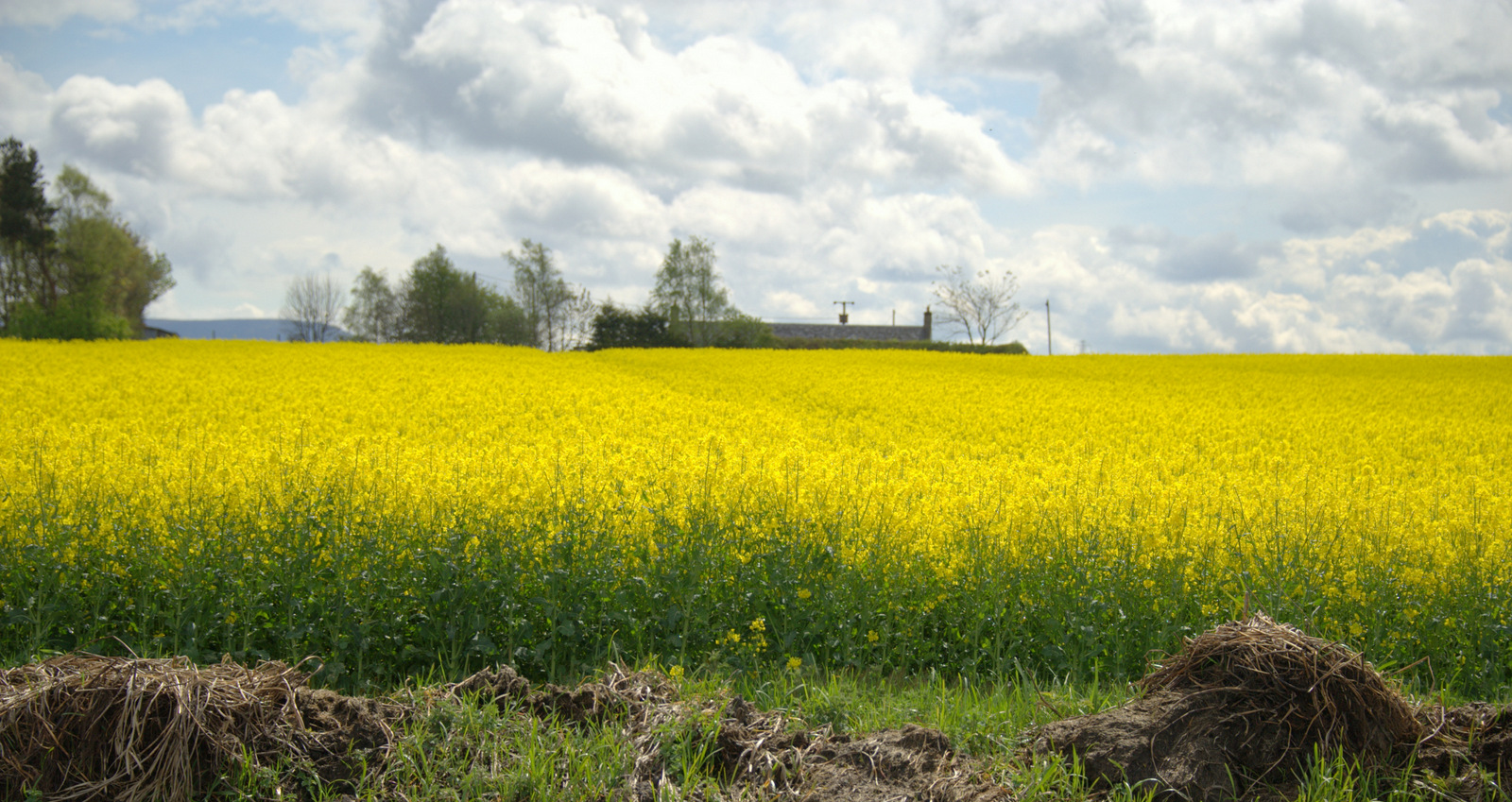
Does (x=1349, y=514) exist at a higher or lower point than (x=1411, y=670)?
higher

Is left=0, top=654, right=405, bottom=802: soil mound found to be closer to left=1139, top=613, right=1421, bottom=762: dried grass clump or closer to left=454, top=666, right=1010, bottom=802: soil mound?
left=454, top=666, right=1010, bottom=802: soil mound

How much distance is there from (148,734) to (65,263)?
226ft

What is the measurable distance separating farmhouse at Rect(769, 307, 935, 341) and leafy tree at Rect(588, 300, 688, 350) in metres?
21.6

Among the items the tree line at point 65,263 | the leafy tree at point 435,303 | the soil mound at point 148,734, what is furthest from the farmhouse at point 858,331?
the soil mound at point 148,734

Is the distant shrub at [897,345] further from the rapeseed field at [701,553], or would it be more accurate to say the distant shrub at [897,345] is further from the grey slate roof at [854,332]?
the rapeseed field at [701,553]

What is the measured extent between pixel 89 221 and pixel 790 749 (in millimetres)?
72939

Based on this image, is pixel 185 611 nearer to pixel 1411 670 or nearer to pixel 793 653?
pixel 793 653

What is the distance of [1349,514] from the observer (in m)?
9.50

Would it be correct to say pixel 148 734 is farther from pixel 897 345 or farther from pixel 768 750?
pixel 897 345

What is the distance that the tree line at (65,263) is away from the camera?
1606 inches

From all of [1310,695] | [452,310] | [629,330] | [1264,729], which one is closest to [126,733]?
[1264,729]

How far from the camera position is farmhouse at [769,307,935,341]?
74.4 meters

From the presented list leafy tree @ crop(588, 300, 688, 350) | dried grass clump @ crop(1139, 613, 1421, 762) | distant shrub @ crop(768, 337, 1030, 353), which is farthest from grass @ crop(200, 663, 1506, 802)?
leafy tree @ crop(588, 300, 688, 350)

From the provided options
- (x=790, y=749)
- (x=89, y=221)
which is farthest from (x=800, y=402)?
(x=89, y=221)
